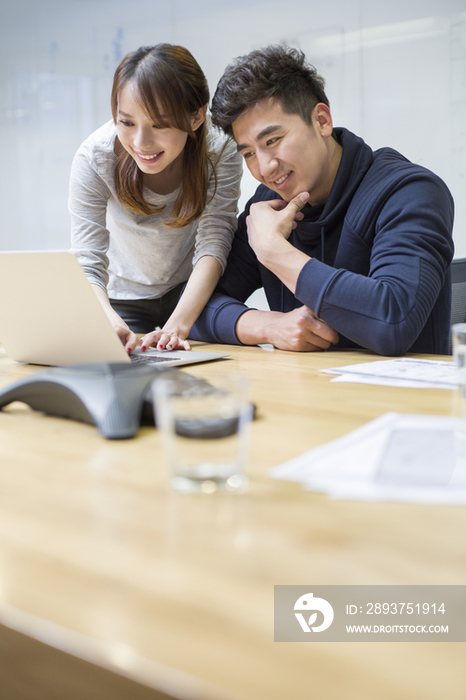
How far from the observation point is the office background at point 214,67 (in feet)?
9.29

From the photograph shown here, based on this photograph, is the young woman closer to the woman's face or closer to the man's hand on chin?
the woman's face

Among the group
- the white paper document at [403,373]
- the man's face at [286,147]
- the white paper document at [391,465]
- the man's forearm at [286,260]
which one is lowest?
the white paper document at [403,373]

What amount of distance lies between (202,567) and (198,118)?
1.37 meters

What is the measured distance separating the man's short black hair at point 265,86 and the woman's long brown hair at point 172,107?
73 millimetres

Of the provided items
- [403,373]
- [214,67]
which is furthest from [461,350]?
[214,67]

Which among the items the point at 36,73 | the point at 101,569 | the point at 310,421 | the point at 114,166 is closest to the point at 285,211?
the point at 114,166

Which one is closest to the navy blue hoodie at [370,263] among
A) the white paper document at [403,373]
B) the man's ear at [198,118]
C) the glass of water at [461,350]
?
the white paper document at [403,373]

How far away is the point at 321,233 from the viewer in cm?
→ 148

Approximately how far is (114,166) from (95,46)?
8.75ft

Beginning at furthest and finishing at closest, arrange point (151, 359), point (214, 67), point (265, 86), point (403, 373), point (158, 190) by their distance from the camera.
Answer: point (214, 67)
point (158, 190)
point (265, 86)
point (151, 359)
point (403, 373)

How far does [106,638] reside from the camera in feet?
0.93

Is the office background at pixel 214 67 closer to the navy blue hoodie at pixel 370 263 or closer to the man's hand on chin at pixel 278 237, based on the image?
the navy blue hoodie at pixel 370 263

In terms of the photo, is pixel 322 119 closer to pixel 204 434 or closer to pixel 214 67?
pixel 204 434

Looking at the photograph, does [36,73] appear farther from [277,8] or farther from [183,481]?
[183,481]
